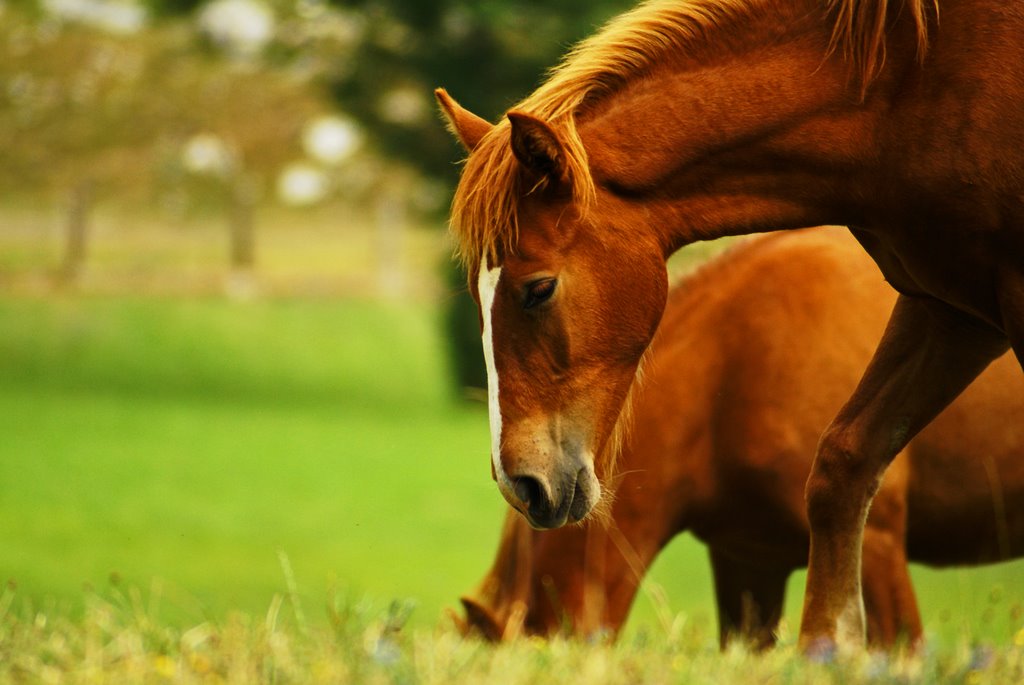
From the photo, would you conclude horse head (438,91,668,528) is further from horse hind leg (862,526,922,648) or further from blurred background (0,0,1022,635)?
blurred background (0,0,1022,635)

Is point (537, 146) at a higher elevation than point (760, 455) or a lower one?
higher

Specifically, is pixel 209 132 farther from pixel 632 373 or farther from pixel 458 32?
pixel 632 373

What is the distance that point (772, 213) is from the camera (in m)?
3.50

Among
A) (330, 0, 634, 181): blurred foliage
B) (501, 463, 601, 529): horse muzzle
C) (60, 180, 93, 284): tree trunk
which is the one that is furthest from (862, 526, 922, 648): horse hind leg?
(60, 180, 93, 284): tree trunk

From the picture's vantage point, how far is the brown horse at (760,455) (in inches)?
187

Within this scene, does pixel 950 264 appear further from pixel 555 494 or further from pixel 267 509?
pixel 267 509

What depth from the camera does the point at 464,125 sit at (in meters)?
3.69

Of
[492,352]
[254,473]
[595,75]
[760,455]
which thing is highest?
[595,75]

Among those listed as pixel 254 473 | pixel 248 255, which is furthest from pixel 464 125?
pixel 248 255

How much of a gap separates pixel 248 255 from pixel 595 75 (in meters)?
21.2

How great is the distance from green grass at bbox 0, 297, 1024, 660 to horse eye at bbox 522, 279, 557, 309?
30.1 inches

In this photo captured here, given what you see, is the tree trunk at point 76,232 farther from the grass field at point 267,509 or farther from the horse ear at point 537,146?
the horse ear at point 537,146

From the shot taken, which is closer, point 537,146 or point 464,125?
point 537,146

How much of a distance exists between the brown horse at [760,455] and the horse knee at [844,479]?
90 cm
